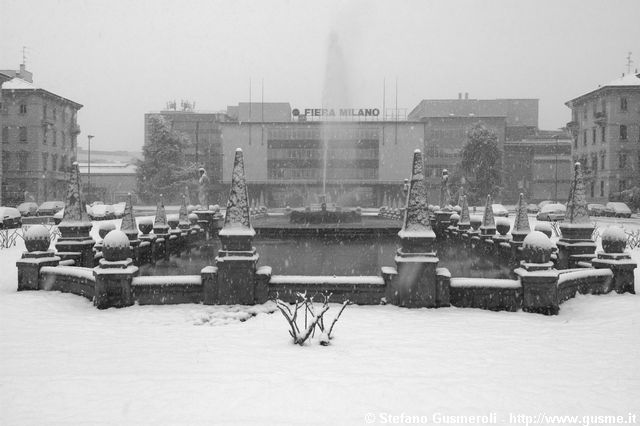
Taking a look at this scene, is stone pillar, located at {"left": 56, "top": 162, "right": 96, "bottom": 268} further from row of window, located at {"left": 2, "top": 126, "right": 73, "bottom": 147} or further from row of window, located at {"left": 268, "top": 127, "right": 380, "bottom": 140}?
row of window, located at {"left": 268, "top": 127, "right": 380, "bottom": 140}

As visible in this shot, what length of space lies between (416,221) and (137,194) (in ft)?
213

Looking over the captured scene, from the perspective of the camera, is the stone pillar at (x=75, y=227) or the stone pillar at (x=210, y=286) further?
the stone pillar at (x=75, y=227)

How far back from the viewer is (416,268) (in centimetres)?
1050

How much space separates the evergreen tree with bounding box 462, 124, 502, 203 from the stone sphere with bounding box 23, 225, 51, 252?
58.7 metres

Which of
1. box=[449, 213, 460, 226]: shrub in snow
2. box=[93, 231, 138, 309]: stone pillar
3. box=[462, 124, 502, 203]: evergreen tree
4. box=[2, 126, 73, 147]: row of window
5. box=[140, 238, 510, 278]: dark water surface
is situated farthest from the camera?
box=[462, 124, 502, 203]: evergreen tree

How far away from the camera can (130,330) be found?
902cm

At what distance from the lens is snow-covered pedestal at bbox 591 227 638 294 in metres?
11.8

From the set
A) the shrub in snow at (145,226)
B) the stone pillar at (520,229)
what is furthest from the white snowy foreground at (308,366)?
the shrub in snow at (145,226)

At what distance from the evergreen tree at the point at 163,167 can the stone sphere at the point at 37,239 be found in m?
53.3

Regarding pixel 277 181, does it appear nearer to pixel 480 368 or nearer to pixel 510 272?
pixel 510 272

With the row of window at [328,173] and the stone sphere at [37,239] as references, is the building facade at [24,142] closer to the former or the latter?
the row of window at [328,173]

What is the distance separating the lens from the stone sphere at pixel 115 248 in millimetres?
10617

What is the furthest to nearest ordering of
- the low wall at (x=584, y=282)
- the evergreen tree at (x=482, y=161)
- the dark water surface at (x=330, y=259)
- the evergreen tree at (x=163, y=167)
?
1. the evergreen tree at (x=482, y=161)
2. the evergreen tree at (x=163, y=167)
3. the dark water surface at (x=330, y=259)
4. the low wall at (x=584, y=282)

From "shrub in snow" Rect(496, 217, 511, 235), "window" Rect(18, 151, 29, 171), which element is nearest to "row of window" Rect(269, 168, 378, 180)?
"window" Rect(18, 151, 29, 171)
